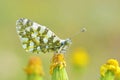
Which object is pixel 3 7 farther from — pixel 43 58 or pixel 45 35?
pixel 45 35

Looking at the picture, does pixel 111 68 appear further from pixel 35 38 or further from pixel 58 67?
pixel 35 38

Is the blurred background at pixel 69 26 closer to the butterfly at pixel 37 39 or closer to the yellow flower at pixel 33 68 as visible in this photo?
the yellow flower at pixel 33 68

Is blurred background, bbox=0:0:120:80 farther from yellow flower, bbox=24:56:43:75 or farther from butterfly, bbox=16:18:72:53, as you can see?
butterfly, bbox=16:18:72:53

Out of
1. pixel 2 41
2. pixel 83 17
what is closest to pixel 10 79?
pixel 2 41

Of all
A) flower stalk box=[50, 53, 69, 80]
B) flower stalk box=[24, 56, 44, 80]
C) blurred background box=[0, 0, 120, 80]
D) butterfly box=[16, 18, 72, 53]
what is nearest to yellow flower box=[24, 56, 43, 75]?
flower stalk box=[24, 56, 44, 80]

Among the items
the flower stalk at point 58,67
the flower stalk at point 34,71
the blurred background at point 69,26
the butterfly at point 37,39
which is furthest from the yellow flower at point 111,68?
the blurred background at point 69,26

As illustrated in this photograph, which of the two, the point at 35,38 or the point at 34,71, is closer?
the point at 35,38

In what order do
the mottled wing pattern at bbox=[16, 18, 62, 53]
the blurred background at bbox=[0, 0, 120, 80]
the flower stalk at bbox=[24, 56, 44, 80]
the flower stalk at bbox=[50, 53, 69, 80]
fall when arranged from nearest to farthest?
1. the mottled wing pattern at bbox=[16, 18, 62, 53]
2. the flower stalk at bbox=[50, 53, 69, 80]
3. the flower stalk at bbox=[24, 56, 44, 80]
4. the blurred background at bbox=[0, 0, 120, 80]

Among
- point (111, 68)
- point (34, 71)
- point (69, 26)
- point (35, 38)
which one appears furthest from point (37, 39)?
point (69, 26)
